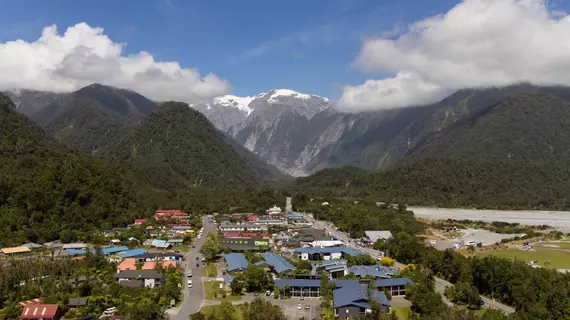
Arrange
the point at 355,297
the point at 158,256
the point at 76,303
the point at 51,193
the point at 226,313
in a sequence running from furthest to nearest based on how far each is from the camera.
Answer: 1. the point at 51,193
2. the point at 158,256
3. the point at 76,303
4. the point at 355,297
5. the point at 226,313

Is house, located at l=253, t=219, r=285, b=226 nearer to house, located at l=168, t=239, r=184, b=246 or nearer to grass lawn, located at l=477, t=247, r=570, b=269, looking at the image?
house, located at l=168, t=239, r=184, b=246

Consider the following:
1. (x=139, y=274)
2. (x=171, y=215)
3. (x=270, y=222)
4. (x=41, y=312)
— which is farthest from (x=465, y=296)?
(x=171, y=215)

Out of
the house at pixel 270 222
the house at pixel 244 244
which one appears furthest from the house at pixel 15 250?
the house at pixel 270 222

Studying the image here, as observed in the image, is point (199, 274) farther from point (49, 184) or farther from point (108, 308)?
point (49, 184)

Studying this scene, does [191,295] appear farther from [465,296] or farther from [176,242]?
[176,242]

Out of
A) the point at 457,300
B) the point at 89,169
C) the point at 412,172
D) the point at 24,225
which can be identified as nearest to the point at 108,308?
the point at 457,300
